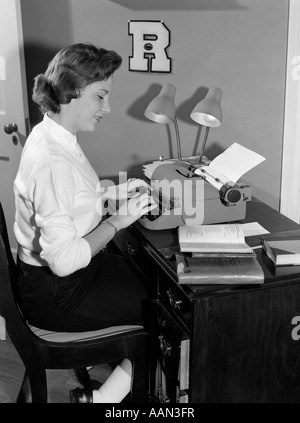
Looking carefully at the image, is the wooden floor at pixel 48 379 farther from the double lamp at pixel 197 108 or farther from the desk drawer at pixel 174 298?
the double lamp at pixel 197 108

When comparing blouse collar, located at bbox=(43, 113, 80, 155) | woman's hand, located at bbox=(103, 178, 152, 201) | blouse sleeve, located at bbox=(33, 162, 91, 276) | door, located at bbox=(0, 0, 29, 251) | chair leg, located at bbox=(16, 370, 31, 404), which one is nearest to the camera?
blouse sleeve, located at bbox=(33, 162, 91, 276)

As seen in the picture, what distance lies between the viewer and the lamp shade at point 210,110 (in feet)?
7.86

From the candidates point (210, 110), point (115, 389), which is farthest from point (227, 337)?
point (210, 110)

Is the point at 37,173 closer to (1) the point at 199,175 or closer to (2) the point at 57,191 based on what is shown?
(2) the point at 57,191

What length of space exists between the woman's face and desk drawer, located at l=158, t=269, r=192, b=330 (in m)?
0.59

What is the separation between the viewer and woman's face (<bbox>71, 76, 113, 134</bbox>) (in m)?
1.99

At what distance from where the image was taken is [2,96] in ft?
10.3

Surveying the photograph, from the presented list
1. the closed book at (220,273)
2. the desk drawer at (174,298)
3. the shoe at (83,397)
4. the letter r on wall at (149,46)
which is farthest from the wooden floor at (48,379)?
the letter r on wall at (149,46)

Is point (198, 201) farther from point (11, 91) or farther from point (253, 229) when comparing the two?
point (11, 91)

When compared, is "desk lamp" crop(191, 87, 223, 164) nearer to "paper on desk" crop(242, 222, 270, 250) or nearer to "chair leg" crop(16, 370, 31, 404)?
"paper on desk" crop(242, 222, 270, 250)

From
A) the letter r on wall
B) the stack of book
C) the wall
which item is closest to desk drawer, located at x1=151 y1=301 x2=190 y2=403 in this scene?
the stack of book

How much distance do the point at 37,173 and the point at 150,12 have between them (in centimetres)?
150

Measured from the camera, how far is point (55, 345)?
1.95m
